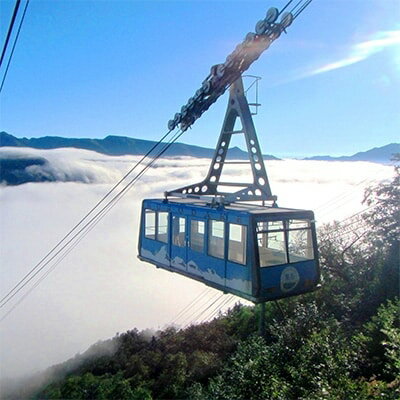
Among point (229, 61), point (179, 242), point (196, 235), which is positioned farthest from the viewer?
point (179, 242)

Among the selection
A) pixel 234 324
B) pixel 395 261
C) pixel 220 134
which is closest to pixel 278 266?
pixel 220 134

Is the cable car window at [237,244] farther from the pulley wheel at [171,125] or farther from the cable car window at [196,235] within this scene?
the pulley wheel at [171,125]

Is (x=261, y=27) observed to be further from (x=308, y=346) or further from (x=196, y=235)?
(x=308, y=346)

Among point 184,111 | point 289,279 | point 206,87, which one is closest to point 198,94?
point 206,87

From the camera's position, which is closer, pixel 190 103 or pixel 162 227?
pixel 162 227

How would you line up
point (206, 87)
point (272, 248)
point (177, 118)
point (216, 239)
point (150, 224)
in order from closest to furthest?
point (272, 248) < point (216, 239) < point (206, 87) < point (150, 224) < point (177, 118)

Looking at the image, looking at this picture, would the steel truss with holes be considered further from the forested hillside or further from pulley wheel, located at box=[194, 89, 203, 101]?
the forested hillside

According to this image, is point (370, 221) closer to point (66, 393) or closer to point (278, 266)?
point (278, 266)

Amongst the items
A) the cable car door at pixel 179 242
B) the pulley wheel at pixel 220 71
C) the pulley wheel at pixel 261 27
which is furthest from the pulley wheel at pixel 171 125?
the pulley wheel at pixel 261 27

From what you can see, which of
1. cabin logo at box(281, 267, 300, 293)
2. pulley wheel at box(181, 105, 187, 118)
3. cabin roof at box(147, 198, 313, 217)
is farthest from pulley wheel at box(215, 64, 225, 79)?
cabin logo at box(281, 267, 300, 293)
